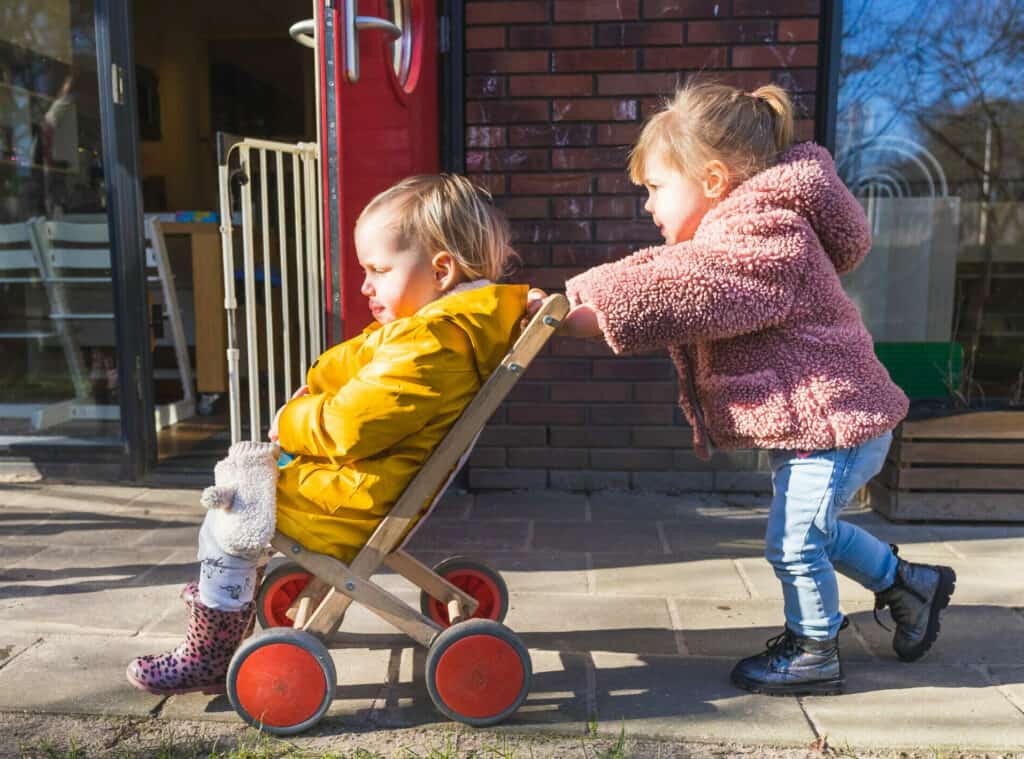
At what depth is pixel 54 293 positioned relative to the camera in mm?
4555

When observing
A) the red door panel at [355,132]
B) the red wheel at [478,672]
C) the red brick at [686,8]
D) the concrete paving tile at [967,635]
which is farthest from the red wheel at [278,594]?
the red brick at [686,8]

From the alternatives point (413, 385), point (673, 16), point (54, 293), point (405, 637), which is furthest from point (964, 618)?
point (54, 293)

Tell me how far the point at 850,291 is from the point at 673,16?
153 cm

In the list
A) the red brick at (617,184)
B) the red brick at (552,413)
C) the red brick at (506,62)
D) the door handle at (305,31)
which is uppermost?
the red brick at (506,62)

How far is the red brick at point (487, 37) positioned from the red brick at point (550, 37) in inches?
1.7

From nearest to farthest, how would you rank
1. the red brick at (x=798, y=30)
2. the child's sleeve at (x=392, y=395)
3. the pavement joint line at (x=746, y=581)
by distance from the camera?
the child's sleeve at (x=392, y=395)
the pavement joint line at (x=746, y=581)
the red brick at (x=798, y=30)

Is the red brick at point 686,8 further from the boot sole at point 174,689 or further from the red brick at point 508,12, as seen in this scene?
the boot sole at point 174,689

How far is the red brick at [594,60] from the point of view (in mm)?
3850

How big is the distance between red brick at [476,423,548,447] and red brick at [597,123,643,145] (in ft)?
4.12

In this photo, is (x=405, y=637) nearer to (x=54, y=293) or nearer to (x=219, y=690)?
(x=219, y=690)

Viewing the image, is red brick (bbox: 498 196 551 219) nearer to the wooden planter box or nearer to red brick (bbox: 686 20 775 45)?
red brick (bbox: 686 20 775 45)

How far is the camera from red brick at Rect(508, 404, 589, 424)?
4086mm

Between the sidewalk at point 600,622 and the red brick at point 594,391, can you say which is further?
the red brick at point 594,391

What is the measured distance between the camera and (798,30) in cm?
377
